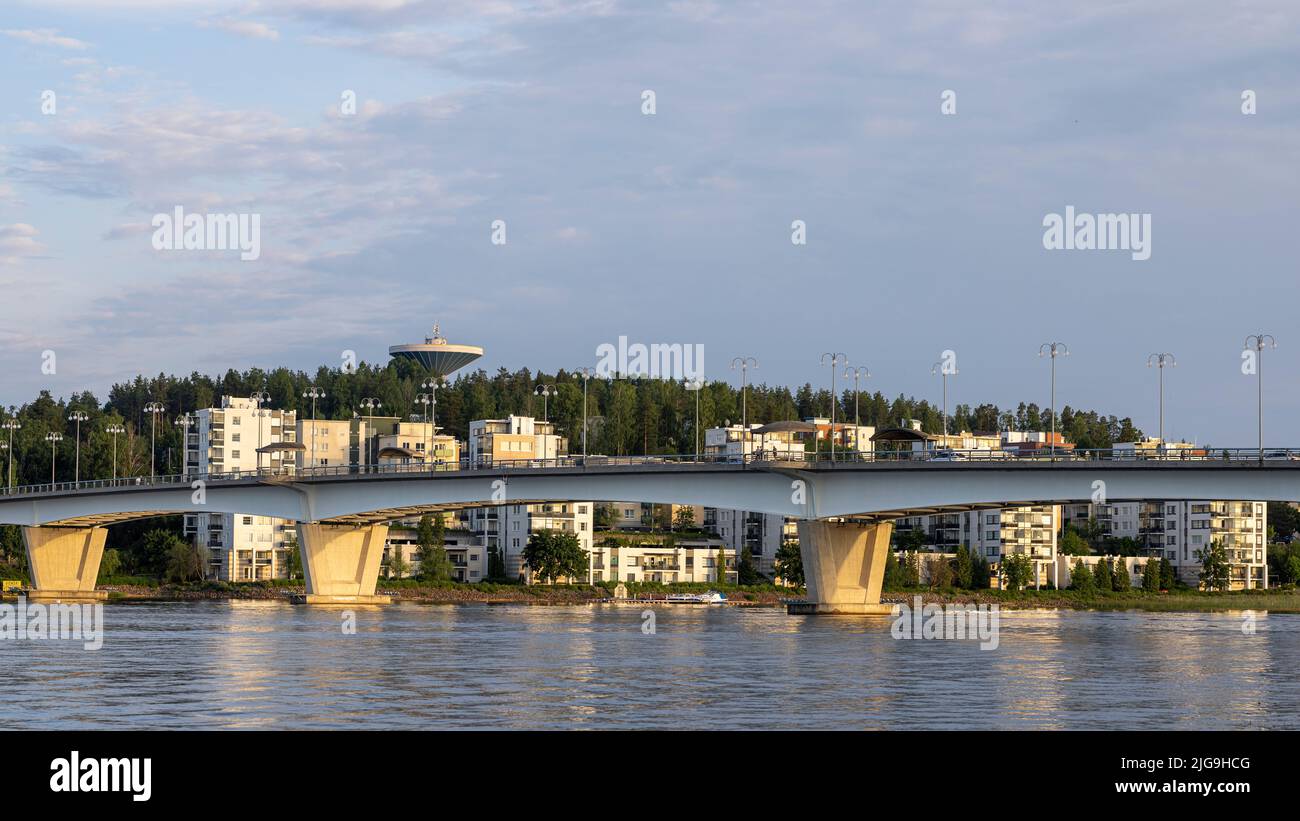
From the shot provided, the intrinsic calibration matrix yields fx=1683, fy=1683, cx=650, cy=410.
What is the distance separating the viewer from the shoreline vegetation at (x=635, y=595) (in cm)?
14388

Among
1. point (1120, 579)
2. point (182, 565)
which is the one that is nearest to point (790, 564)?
point (1120, 579)

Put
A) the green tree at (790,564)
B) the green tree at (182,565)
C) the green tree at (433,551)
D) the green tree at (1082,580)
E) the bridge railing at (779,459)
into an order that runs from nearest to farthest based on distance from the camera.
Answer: the bridge railing at (779,459), the green tree at (433,551), the green tree at (182,565), the green tree at (790,564), the green tree at (1082,580)

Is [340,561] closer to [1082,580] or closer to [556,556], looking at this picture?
[556,556]

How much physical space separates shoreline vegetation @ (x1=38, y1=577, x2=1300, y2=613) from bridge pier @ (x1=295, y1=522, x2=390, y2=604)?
647 inches

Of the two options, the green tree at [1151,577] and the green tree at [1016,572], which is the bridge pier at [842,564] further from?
the green tree at [1151,577]

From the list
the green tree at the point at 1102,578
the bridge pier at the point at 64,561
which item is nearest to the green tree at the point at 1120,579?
the green tree at the point at 1102,578

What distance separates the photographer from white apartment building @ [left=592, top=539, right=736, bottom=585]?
164125mm

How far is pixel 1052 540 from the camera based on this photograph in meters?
184

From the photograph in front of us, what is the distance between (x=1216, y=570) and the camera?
179 metres

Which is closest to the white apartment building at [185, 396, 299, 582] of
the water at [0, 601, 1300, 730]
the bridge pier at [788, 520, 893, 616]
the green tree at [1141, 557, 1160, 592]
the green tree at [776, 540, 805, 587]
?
the green tree at [776, 540, 805, 587]

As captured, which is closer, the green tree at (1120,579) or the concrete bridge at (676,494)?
the concrete bridge at (676,494)

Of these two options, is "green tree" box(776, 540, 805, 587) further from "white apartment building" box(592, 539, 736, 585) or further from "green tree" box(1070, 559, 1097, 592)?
"green tree" box(1070, 559, 1097, 592)

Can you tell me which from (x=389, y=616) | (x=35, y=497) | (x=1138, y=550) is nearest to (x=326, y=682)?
(x=389, y=616)

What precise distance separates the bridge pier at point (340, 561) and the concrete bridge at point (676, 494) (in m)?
0.10
